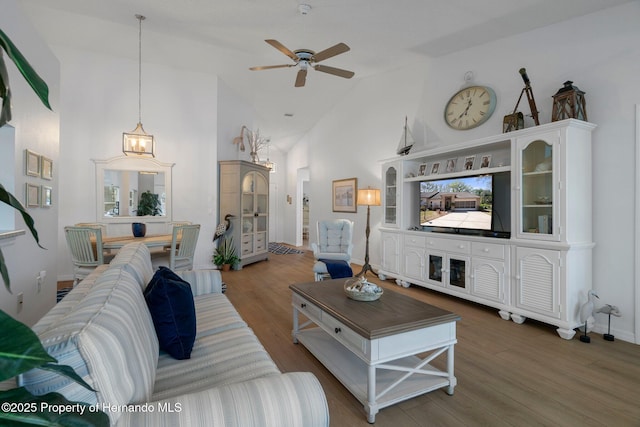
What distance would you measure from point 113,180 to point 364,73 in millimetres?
4544

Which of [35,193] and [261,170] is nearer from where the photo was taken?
[35,193]

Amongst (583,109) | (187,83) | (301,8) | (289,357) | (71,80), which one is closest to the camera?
(289,357)

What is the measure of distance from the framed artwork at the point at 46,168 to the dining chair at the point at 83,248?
571 mm

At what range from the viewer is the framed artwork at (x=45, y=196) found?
2917mm

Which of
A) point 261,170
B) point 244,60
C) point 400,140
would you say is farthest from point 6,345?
point 261,170

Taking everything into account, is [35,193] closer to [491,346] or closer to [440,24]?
[491,346]

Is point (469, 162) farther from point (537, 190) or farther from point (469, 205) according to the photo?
point (537, 190)

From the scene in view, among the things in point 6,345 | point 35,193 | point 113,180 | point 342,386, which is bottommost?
point 342,386

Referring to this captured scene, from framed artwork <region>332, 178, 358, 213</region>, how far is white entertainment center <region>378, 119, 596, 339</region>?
2.19 meters

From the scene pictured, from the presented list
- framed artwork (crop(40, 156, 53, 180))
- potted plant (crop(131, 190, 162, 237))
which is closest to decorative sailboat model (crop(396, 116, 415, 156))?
potted plant (crop(131, 190, 162, 237))

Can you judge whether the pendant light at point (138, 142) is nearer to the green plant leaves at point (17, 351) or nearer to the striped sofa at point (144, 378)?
the striped sofa at point (144, 378)

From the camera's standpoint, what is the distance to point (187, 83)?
5605 mm

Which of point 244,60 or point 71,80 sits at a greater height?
point 244,60

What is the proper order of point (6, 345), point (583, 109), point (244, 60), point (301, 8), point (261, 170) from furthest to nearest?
point (261, 170) < point (244, 60) < point (301, 8) < point (583, 109) < point (6, 345)
